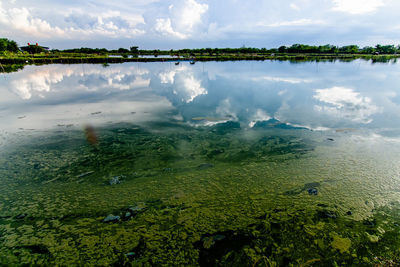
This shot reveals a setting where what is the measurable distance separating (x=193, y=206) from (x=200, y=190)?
853mm

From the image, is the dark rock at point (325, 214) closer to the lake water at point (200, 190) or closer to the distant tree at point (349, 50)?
the lake water at point (200, 190)

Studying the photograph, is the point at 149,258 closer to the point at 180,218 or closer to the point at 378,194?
the point at 180,218

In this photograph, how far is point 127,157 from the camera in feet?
30.3

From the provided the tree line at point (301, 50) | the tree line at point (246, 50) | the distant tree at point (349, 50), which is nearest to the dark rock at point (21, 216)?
the tree line at point (246, 50)

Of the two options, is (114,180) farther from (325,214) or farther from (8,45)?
(8,45)

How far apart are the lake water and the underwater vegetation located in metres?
0.04

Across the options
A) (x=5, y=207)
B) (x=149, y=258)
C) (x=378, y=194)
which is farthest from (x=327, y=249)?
(x=5, y=207)

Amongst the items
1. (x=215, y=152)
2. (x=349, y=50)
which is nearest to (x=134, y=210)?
(x=215, y=152)

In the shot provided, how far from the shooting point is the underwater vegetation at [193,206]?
15.4 ft

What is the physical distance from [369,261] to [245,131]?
27.1 feet

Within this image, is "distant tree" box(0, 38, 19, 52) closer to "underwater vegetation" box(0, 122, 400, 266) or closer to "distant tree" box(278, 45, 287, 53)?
"underwater vegetation" box(0, 122, 400, 266)

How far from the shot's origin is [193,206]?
6.15m

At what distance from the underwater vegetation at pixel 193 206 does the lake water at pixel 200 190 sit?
0.04m

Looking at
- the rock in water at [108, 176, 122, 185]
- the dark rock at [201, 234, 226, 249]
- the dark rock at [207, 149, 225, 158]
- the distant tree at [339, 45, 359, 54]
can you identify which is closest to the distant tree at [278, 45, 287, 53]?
the distant tree at [339, 45, 359, 54]
